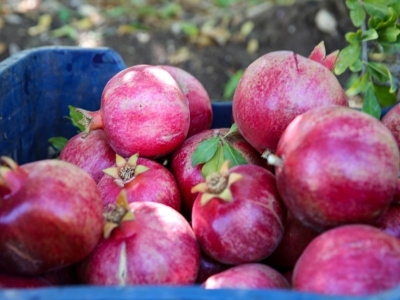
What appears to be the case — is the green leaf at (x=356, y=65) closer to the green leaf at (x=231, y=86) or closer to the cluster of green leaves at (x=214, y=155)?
the cluster of green leaves at (x=214, y=155)

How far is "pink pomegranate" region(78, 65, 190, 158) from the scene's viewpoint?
4.83 ft

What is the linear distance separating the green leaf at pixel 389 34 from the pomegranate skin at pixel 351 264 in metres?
0.96

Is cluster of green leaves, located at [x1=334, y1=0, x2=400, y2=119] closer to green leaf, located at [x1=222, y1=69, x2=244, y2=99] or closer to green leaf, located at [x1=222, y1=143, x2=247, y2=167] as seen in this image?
green leaf, located at [x1=222, y1=143, x2=247, y2=167]

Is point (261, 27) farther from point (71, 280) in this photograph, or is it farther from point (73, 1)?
point (71, 280)

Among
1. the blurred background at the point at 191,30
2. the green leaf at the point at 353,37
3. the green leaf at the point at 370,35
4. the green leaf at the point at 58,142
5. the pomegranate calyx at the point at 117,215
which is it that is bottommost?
the blurred background at the point at 191,30

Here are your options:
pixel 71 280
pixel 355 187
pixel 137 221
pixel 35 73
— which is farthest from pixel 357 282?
pixel 35 73

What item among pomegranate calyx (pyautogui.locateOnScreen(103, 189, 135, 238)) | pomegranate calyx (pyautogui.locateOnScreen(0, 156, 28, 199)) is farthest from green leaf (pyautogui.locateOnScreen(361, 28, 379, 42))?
pomegranate calyx (pyautogui.locateOnScreen(0, 156, 28, 199))

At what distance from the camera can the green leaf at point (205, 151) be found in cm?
148

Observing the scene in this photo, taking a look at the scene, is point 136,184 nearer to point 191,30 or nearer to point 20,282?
point 20,282

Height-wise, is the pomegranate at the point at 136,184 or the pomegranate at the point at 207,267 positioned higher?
the pomegranate at the point at 136,184

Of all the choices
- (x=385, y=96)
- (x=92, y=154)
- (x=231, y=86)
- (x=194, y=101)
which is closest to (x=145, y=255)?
(x=92, y=154)

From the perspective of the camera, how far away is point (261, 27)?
4.11 metres

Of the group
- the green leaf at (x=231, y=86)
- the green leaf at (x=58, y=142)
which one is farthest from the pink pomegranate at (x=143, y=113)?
the green leaf at (x=231, y=86)

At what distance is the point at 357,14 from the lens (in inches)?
73.9
